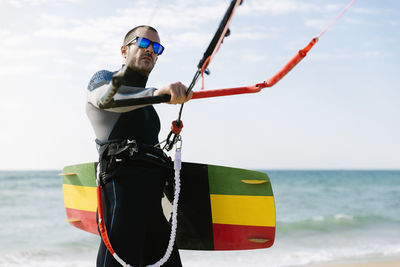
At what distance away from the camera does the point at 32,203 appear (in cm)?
1542

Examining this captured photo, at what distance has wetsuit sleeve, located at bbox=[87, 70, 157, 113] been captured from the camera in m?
1.71

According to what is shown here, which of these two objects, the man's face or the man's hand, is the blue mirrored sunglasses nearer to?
the man's face

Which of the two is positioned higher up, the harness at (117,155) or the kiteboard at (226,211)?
the harness at (117,155)

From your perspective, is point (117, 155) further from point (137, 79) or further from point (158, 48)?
point (158, 48)

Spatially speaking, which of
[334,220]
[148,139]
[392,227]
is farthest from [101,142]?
[334,220]

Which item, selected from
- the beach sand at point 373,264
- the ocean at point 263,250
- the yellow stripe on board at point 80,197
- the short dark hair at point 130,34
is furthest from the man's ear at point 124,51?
the beach sand at point 373,264

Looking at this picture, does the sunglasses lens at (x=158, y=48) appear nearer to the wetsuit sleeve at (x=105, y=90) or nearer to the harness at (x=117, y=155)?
the wetsuit sleeve at (x=105, y=90)

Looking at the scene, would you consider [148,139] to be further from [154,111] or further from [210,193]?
[210,193]

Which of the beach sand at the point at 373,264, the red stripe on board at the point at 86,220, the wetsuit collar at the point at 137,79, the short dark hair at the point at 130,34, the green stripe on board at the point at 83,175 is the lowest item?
the beach sand at the point at 373,264

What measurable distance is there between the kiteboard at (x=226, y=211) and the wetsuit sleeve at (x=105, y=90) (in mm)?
1008

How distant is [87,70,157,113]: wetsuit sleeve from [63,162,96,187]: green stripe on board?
1004mm

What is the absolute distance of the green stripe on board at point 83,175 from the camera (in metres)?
2.96

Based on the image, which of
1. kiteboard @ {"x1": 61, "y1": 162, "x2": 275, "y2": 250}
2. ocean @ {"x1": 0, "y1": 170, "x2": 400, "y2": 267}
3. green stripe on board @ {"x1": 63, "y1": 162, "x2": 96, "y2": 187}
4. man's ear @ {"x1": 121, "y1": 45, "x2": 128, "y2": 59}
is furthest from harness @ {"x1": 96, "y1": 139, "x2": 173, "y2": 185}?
ocean @ {"x1": 0, "y1": 170, "x2": 400, "y2": 267}

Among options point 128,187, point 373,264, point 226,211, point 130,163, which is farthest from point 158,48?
point 373,264
